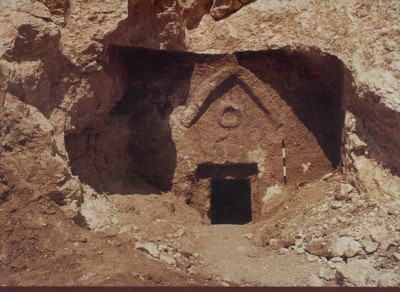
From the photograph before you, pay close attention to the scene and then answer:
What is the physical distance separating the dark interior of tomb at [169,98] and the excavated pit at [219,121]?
1 cm

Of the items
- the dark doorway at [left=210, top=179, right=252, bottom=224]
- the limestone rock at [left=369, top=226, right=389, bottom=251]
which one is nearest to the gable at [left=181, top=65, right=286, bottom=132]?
the dark doorway at [left=210, top=179, right=252, bottom=224]

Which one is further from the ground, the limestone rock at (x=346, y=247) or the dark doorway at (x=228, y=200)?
the limestone rock at (x=346, y=247)

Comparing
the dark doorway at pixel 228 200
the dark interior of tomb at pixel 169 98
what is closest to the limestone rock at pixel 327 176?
the dark interior of tomb at pixel 169 98

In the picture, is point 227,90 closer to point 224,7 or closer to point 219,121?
point 219,121

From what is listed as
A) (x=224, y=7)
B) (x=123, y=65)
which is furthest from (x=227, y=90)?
(x=123, y=65)

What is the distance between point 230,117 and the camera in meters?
5.86

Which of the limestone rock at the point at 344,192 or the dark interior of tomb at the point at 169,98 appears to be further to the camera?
the dark interior of tomb at the point at 169,98

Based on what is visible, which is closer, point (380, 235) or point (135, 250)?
point (380, 235)

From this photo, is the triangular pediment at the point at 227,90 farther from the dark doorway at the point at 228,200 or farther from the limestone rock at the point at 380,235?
the limestone rock at the point at 380,235

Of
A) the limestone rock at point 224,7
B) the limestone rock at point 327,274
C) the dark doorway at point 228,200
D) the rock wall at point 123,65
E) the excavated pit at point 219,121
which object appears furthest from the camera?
the dark doorway at point 228,200

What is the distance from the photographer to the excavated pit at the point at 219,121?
5621mm

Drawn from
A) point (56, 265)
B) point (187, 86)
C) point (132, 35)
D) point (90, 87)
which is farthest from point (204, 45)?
point (56, 265)

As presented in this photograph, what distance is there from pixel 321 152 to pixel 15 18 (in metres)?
3.97

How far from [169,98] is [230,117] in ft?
2.83
